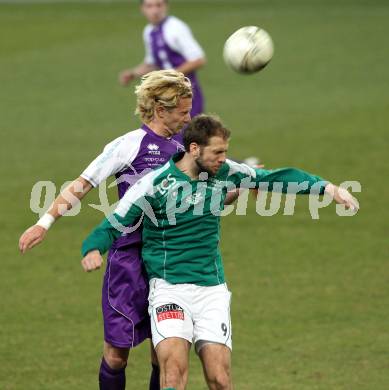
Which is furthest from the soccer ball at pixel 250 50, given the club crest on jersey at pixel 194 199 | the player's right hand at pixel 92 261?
the player's right hand at pixel 92 261

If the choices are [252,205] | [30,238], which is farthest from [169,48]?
[30,238]

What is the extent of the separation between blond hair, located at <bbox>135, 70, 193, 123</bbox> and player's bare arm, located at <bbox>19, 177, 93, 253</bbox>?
72 centimetres

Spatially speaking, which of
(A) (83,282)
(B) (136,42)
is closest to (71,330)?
(A) (83,282)

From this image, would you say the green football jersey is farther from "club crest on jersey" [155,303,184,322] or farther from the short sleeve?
the short sleeve

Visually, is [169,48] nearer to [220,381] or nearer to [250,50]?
[250,50]

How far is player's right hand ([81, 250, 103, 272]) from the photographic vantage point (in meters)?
7.20

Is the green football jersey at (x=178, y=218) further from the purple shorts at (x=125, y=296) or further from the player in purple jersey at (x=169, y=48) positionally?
the player in purple jersey at (x=169, y=48)

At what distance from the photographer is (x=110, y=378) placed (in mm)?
8094

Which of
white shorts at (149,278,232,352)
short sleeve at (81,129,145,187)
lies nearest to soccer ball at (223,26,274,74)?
short sleeve at (81,129,145,187)

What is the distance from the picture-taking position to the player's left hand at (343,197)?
25.0 ft

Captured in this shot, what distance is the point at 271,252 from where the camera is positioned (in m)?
13.4

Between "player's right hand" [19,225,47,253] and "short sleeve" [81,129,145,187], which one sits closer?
"player's right hand" [19,225,47,253]

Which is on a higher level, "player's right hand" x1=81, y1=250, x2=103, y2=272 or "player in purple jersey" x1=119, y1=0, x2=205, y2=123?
"player in purple jersey" x1=119, y1=0, x2=205, y2=123

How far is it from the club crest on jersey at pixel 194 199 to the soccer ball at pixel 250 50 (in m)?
2.23
